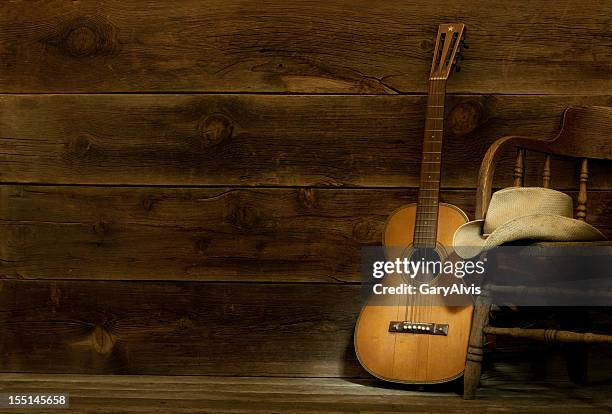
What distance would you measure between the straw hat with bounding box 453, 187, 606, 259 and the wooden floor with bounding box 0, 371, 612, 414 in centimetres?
34

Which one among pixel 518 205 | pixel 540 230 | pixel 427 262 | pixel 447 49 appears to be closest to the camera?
pixel 540 230

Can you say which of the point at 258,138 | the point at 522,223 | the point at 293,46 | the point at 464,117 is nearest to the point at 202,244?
the point at 258,138

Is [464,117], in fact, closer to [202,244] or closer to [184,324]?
[202,244]

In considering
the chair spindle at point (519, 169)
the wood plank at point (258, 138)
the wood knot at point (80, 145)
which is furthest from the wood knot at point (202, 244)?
the chair spindle at point (519, 169)

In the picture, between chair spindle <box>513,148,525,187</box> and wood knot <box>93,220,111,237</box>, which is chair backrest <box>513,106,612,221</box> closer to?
chair spindle <box>513,148,525,187</box>

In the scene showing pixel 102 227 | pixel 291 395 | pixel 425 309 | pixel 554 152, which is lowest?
pixel 291 395

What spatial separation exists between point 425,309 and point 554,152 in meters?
0.52

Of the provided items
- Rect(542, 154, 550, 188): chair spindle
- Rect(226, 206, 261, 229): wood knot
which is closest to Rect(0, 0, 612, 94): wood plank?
Rect(542, 154, 550, 188): chair spindle

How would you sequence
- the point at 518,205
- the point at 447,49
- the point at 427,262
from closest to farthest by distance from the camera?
the point at 518,205
the point at 427,262
the point at 447,49

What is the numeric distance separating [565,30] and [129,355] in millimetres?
1454

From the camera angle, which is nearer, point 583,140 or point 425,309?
point 425,309

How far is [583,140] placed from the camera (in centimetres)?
209

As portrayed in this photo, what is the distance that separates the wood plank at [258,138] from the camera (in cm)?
219

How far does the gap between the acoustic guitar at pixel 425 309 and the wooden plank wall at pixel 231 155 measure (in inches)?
4.9
